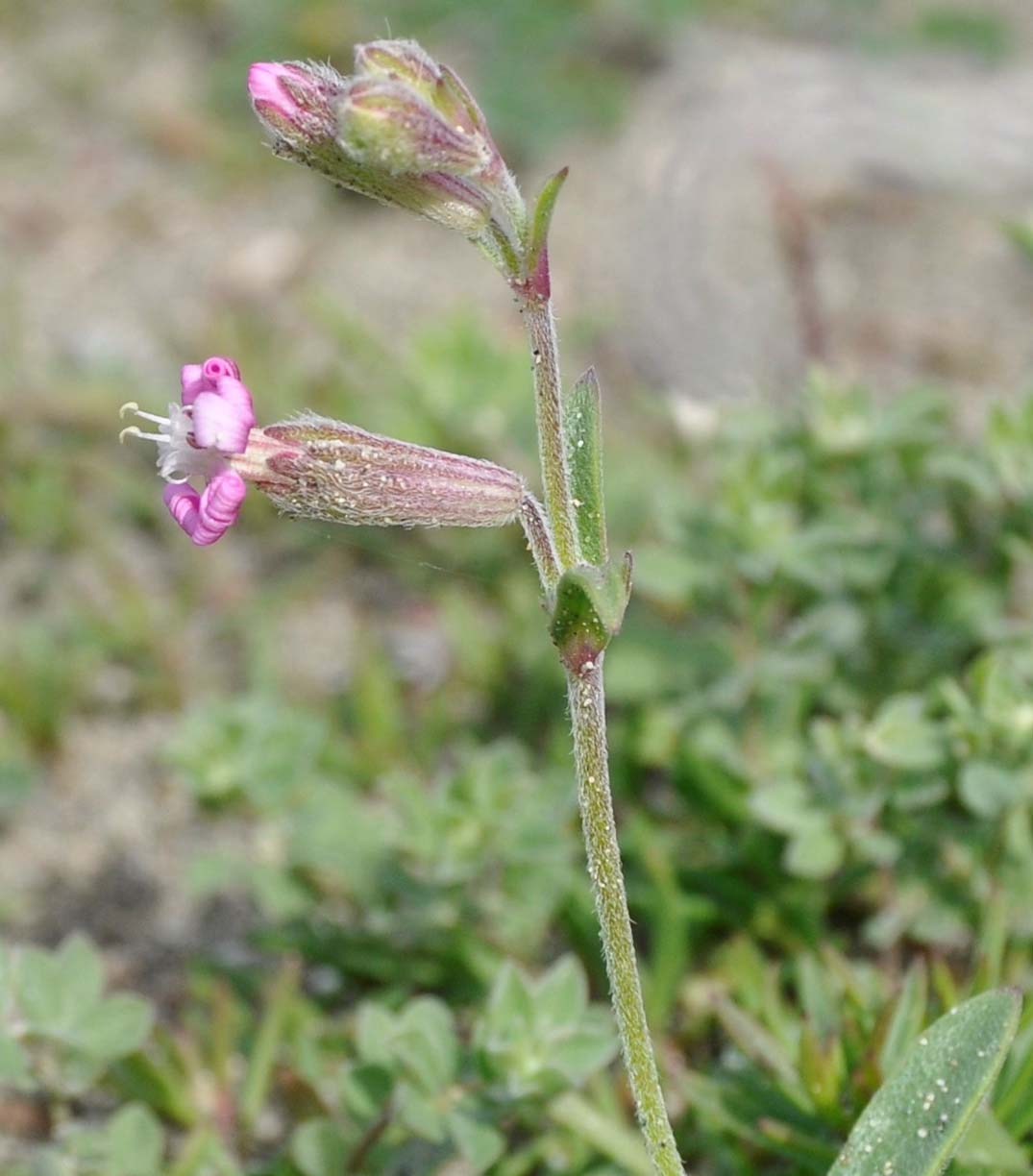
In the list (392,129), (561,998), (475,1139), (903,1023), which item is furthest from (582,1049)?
(392,129)

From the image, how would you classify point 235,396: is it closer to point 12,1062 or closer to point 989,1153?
point 12,1062

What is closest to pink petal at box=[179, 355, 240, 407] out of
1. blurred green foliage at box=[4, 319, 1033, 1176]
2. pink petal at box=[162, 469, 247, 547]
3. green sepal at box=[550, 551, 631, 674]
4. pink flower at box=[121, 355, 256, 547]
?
pink flower at box=[121, 355, 256, 547]

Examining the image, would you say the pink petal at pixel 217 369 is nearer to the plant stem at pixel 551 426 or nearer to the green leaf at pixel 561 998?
the plant stem at pixel 551 426

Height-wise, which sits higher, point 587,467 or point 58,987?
point 587,467

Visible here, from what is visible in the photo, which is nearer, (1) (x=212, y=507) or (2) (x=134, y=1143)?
(1) (x=212, y=507)

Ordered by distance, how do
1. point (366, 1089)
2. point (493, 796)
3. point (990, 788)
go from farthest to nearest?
point (493, 796) < point (990, 788) < point (366, 1089)

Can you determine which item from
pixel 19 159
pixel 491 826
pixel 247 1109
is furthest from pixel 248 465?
pixel 19 159

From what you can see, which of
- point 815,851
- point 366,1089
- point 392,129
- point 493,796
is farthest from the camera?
point 493,796

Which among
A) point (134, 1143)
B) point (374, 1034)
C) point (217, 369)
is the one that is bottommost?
point (134, 1143)
